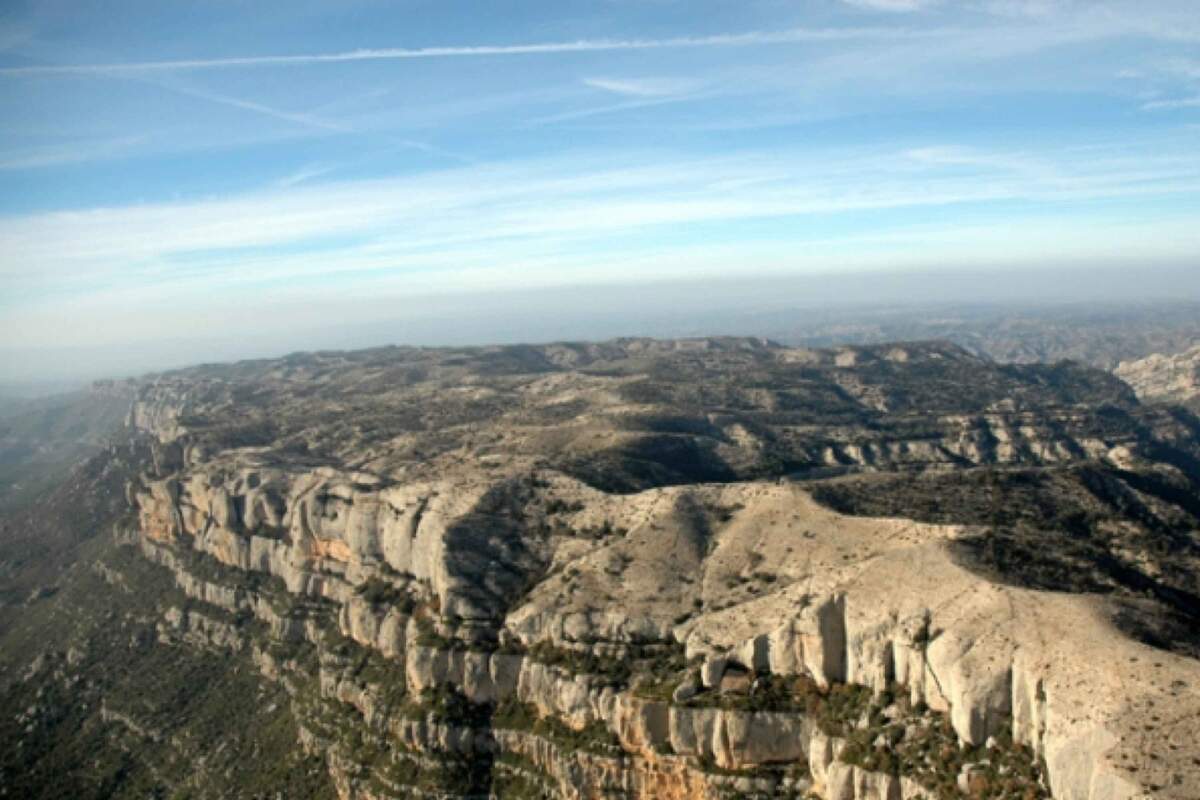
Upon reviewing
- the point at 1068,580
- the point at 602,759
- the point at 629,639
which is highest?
the point at 1068,580

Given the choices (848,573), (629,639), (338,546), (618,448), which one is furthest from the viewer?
(618,448)

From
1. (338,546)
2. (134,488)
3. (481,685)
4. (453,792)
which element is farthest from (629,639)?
(134,488)

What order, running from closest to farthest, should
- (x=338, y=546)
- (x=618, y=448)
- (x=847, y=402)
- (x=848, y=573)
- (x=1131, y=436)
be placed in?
(x=848, y=573), (x=338, y=546), (x=618, y=448), (x=1131, y=436), (x=847, y=402)

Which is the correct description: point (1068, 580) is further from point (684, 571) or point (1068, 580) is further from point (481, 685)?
point (481, 685)

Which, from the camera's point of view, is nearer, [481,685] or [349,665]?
[481,685]

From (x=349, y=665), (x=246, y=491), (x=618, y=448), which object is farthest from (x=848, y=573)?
(x=246, y=491)

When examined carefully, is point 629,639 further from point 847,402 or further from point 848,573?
point 847,402

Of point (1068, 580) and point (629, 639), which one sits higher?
point (1068, 580)
